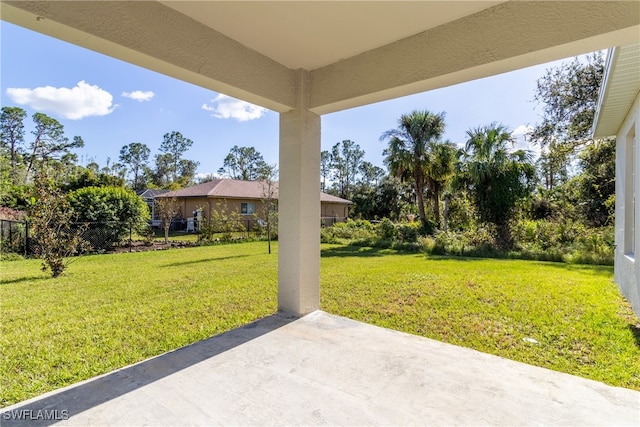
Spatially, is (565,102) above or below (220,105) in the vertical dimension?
below

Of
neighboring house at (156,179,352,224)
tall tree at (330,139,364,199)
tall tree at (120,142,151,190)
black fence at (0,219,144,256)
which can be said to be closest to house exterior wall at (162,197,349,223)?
neighboring house at (156,179,352,224)

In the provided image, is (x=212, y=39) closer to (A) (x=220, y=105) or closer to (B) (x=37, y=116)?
(A) (x=220, y=105)

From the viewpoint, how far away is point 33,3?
6.23ft

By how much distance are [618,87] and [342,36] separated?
337 cm

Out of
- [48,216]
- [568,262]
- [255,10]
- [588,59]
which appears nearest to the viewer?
[255,10]

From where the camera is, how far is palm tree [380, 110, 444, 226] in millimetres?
15422

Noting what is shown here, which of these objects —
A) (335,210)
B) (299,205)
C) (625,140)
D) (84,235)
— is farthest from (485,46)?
(335,210)

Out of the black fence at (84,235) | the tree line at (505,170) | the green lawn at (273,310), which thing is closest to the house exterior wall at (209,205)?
the tree line at (505,170)

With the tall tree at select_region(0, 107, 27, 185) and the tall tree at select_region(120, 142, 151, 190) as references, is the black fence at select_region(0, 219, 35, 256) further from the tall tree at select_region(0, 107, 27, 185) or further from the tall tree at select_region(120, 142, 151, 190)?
the tall tree at select_region(120, 142, 151, 190)

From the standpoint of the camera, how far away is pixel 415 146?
15.5 metres

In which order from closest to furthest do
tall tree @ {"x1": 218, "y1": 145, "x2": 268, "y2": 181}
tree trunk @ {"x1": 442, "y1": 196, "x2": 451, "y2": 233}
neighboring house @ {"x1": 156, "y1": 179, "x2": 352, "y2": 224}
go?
tree trunk @ {"x1": 442, "y1": 196, "x2": 451, "y2": 233}
neighboring house @ {"x1": 156, "y1": 179, "x2": 352, "y2": 224}
tall tree @ {"x1": 218, "y1": 145, "x2": 268, "y2": 181}

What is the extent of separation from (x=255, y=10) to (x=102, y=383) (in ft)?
10.2

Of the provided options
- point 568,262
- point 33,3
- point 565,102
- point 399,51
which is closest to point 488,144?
point 565,102

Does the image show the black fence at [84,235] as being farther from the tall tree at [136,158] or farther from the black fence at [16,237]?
the tall tree at [136,158]
